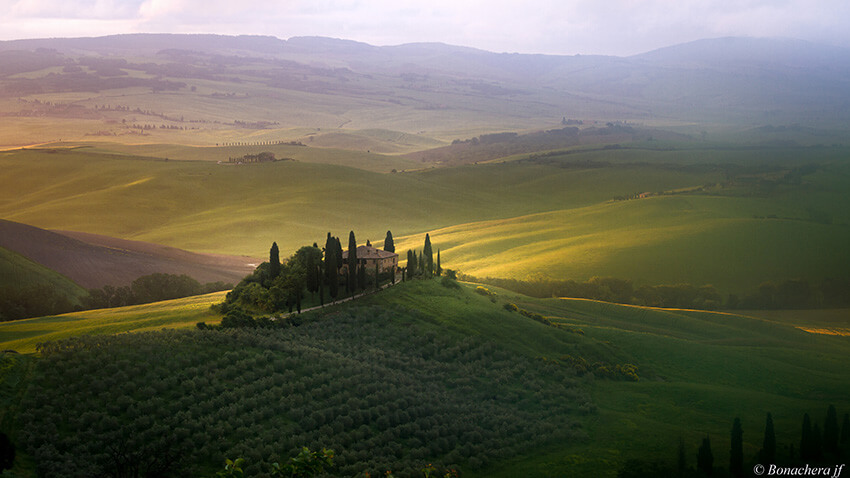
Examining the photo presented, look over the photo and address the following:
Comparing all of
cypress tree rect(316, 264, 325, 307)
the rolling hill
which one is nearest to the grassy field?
the rolling hill

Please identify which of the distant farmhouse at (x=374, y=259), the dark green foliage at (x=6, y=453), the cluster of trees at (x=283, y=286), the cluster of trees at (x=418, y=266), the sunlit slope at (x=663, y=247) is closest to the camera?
Result: the dark green foliage at (x=6, y=453)

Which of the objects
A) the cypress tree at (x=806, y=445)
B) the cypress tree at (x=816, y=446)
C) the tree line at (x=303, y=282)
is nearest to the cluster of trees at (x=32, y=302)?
the tree line at (x=303, y=282)

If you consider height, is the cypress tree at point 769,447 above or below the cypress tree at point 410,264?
below

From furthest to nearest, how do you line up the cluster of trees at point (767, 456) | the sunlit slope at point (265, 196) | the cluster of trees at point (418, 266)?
the sunlit slope at point (265, 196)
the cluster of trees at point (418, 266)
the cluster of trees at point (767, 456)

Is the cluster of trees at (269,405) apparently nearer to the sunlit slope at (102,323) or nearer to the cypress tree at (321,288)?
the cypress tree at (321,288)

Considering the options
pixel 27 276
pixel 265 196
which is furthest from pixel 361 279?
pixel 265 196

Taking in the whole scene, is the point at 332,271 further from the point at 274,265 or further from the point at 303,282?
the point at 274,265
